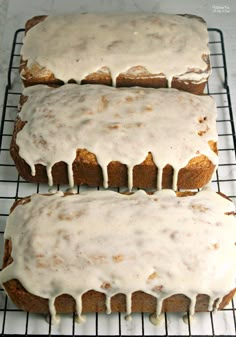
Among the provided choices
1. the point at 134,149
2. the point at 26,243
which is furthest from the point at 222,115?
the point at 26,243

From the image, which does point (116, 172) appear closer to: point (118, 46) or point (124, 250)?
point (124, 250)

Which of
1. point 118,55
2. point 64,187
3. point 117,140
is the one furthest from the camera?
point 118,55

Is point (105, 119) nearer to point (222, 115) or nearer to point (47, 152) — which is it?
point (47, 152)

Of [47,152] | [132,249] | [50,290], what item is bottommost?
[50,290]

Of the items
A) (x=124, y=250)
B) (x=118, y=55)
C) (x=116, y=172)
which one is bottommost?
(x=124, y=250)

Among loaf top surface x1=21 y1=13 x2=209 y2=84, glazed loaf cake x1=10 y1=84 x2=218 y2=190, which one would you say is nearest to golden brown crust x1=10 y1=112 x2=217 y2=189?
glazed loaf cake x1=10 y1=84 x2=218 y2=190

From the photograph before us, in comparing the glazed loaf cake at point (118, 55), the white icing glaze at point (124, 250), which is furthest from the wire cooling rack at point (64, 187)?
the glazed loaf cake at point (118, 55)

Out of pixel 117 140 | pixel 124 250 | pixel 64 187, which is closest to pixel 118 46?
pixel 117 140
